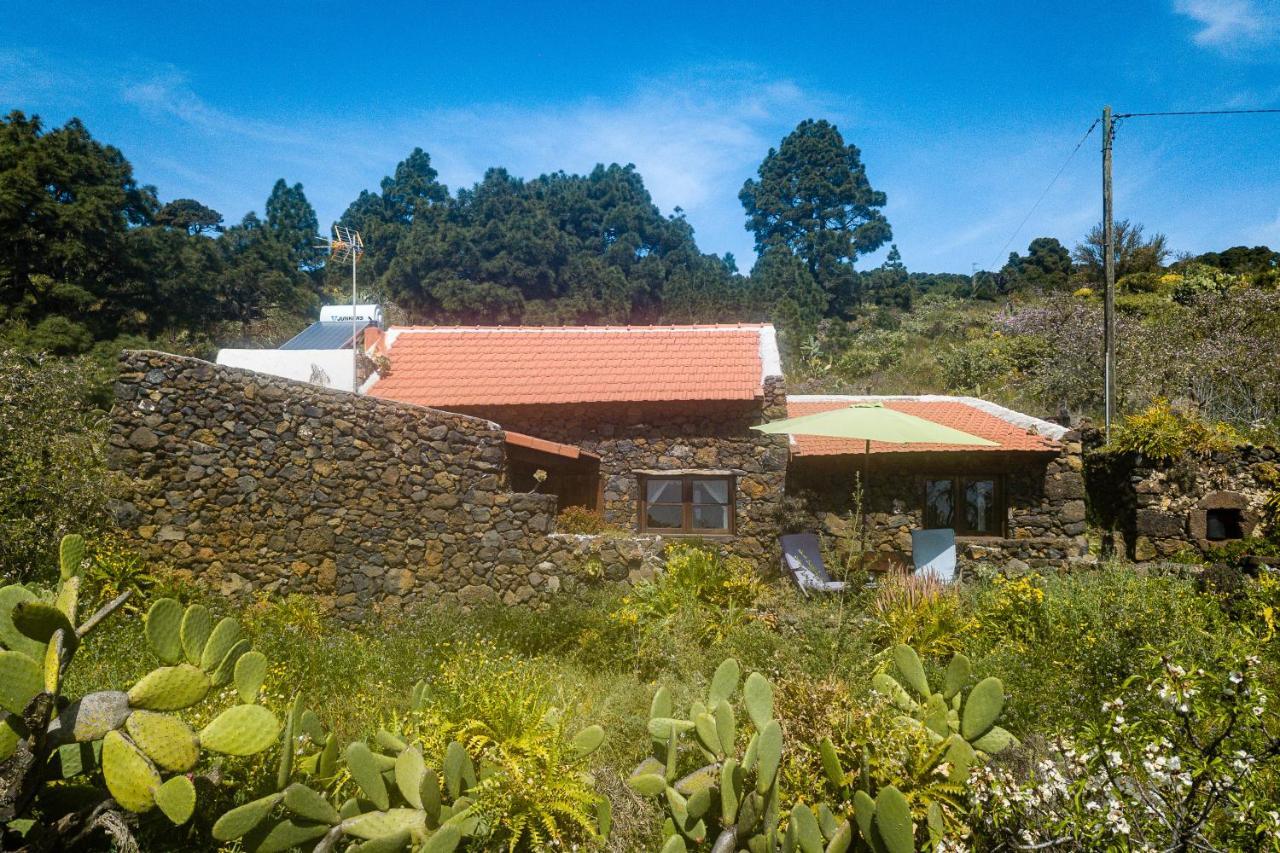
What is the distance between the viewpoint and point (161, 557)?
29.5ft

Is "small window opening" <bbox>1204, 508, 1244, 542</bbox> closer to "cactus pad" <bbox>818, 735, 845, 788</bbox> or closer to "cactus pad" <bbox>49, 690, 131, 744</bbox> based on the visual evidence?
"cactus pad" <bbox>818, 735, 845, 788</bbox>

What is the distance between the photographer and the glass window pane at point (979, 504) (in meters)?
12.9

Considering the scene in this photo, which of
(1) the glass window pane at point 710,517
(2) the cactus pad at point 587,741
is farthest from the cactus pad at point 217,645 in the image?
(1) the glass window pane at point 710,517

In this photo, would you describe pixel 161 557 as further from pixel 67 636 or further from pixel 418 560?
pixel 67 636

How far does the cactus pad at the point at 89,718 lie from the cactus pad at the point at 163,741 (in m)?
0.07

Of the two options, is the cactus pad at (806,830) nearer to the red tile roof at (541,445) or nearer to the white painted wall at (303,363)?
the red tile roof at (541,445)

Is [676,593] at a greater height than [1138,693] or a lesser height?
lesser

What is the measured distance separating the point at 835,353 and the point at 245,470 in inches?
972

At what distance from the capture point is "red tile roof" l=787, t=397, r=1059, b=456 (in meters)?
12.2

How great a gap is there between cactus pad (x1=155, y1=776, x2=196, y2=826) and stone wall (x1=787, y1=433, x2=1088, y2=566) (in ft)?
34.1

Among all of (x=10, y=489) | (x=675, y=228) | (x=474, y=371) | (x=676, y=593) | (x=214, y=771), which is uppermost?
(x=675, y=228)

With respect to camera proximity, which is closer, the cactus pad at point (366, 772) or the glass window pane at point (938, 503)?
the cactus pad at point (366, 772)

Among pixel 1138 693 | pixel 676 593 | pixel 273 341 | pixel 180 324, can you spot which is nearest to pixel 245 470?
pixel 676 593

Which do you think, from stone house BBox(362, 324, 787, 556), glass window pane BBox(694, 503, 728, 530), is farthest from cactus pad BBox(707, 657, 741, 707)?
glass window pane BBox(694, 503, 728, 530)
